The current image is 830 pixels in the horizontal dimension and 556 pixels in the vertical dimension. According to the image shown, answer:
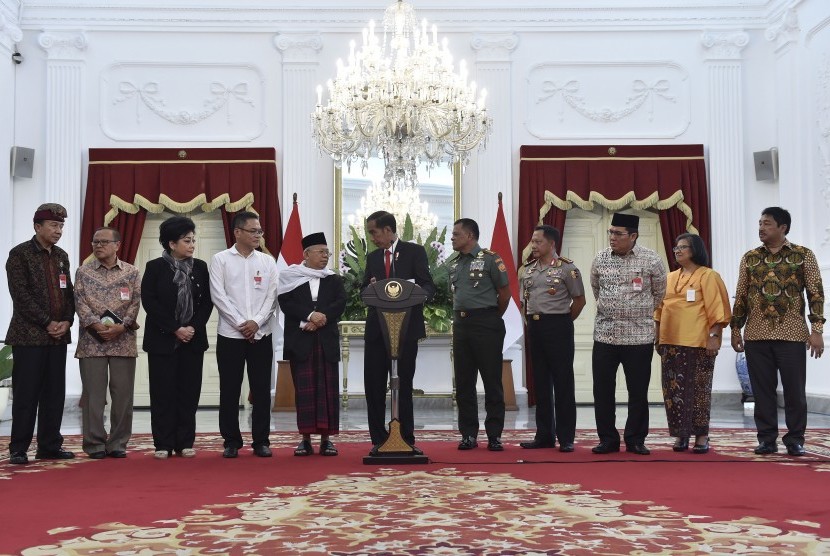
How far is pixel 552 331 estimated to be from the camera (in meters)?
5.36

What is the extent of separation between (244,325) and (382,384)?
795mm

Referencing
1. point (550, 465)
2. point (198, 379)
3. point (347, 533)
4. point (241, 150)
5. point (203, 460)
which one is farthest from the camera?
point (241, 150)

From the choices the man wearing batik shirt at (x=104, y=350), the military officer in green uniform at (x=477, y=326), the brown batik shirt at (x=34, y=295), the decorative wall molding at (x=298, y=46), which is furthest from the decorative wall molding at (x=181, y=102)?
the military officer in green uniform at (x=477, y=326)

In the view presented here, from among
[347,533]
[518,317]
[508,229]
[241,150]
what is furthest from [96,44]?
[347,533]

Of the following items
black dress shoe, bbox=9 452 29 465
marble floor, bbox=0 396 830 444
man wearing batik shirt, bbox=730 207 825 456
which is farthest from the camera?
marble floor, bbox=0 396 830 444

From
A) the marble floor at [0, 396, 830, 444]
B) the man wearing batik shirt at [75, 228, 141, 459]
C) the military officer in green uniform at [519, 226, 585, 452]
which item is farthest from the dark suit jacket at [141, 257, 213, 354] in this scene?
the marble floor at [0, 396, 830, 444]

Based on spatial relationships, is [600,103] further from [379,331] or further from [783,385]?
[379,331]

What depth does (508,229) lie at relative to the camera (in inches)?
376

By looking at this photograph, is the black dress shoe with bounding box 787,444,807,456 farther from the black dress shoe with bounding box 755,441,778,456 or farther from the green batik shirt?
the green batik shirt

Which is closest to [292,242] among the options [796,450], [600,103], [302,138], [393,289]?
[302,138]

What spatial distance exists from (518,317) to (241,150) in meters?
3.48

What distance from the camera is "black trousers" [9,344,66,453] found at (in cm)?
497

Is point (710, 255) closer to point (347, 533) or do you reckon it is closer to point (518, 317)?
point (518, 317)

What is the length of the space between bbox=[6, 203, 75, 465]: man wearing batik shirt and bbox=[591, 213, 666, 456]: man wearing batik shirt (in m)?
2.84
